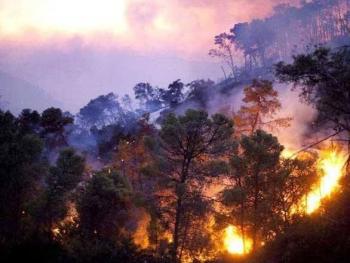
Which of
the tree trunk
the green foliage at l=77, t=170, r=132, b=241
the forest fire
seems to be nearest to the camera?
the tree trunk

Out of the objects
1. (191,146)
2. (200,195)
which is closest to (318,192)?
(200,195)

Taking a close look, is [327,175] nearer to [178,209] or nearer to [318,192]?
[318,192]

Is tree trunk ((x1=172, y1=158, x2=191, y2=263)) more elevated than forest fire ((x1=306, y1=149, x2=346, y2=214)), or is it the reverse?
forest fire ((x1=306, y1=149, x2=346, y2=214))

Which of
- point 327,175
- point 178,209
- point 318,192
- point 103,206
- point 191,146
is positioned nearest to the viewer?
point 178,209

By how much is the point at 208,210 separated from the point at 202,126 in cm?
636

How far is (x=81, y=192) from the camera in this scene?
3538 cm

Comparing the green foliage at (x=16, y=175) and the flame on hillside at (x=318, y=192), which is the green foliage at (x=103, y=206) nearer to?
the green foliage at (x=16, y=175)

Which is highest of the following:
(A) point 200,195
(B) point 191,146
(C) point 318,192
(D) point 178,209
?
(B) point 191,146

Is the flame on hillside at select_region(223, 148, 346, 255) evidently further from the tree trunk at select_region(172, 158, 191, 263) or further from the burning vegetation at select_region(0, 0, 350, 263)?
the tree trunk at select_region(172, 158, 191, 263)

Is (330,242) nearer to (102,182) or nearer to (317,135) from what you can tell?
(102,182)

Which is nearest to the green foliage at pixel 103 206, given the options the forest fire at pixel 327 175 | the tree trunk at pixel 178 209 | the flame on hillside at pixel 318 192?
the tree trunk at pixel 178 209

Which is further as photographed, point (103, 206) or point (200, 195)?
point (103, 206)

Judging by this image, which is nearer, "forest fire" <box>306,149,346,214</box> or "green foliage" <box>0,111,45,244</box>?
"green foliage" <box>0,111,45,244</box>

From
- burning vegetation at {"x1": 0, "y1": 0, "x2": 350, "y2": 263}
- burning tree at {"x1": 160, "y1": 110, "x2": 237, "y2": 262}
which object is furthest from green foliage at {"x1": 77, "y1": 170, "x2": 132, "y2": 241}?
burning tree at {"x1": 160, "y1": 110, "x2": 237, "y2": 262}
